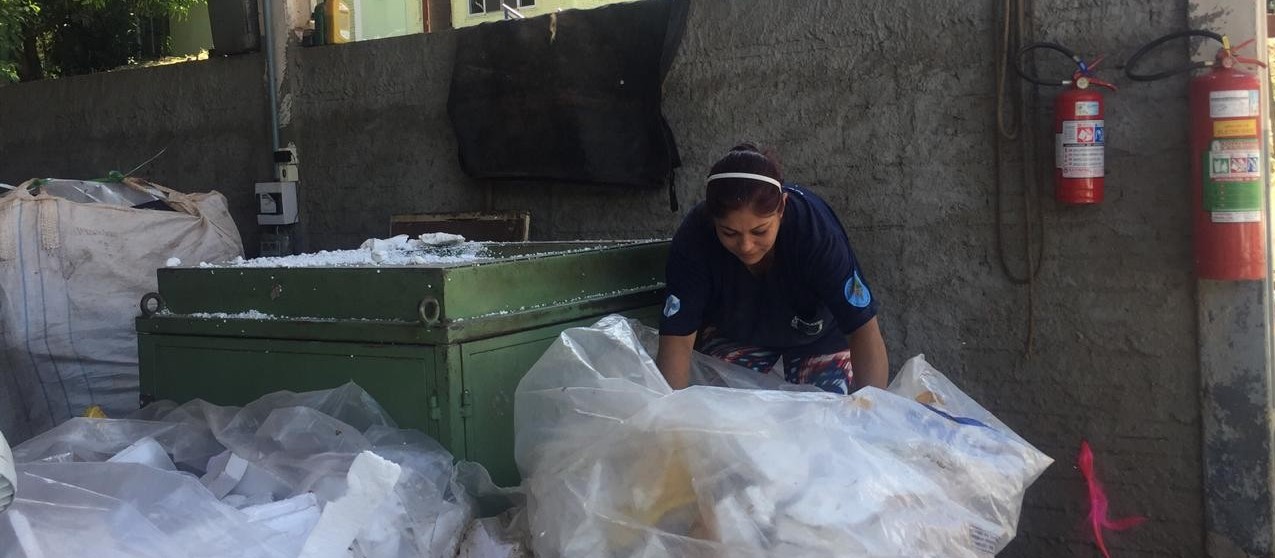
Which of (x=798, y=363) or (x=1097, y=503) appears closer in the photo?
(x=798, y=363)

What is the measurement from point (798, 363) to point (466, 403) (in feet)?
3.36

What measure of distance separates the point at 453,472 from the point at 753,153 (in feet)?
3.28

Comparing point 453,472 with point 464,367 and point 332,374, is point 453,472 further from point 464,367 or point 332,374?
point 332,374

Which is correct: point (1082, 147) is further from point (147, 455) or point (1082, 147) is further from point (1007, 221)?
point (147, 455)

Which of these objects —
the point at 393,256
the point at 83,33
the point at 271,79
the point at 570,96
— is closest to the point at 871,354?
the point at 393,256

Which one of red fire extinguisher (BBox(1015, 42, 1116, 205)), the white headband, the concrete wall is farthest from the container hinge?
red fire extinguisher (BBox(1015, 42, 1116, 205))

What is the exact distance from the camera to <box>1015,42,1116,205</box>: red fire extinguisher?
2814 millimetres

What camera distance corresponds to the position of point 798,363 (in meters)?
2.79

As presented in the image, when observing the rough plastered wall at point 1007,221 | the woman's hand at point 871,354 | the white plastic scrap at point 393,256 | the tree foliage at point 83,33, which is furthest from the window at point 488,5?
the woman's hand at point 871,354

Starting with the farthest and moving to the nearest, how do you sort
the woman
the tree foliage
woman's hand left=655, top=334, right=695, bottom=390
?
the tree foliage < woman's hand left=655, top=334, right=695, bottom=390 < the woman

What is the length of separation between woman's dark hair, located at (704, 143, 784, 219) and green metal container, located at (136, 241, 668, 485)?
466 mm

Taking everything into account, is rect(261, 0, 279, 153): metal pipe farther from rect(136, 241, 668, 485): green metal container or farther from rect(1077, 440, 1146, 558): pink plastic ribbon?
rect(1077, 440, 1146, 558): pink plastic ribbon

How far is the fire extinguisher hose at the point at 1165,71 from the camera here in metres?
2.73

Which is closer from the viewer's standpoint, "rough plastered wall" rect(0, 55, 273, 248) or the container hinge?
the container hinge
